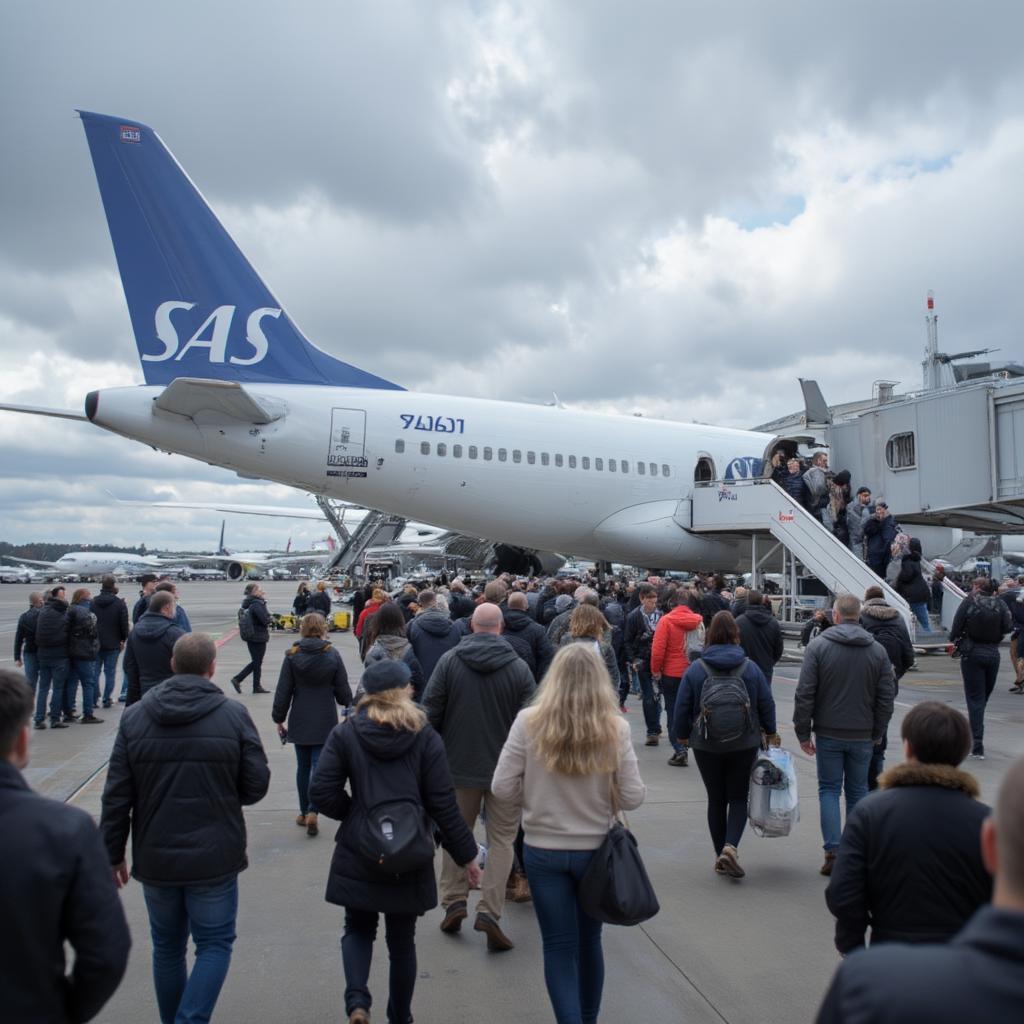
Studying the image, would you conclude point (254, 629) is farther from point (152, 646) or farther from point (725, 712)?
point (725, 712)

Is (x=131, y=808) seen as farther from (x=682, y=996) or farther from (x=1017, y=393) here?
(x=1017, y=393)

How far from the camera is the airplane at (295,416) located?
578 inches

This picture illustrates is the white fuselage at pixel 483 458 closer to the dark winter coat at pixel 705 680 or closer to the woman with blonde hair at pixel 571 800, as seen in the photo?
the dark winter coat at pixel 705 680

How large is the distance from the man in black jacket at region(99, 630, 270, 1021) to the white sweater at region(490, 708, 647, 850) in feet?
3.47

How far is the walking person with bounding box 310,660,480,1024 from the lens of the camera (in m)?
3.38

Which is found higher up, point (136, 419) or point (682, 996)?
point (136, 419)

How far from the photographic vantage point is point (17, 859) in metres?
2.04

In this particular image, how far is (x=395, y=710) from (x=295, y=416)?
12.8 meters

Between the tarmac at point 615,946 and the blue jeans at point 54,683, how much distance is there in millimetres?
3213

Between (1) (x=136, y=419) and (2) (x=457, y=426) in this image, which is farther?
(2) (x=457, y=426)

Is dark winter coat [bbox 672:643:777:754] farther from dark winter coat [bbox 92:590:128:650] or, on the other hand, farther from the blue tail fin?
the blue tail fin

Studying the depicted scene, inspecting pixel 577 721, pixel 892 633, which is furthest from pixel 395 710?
pixel 892 633

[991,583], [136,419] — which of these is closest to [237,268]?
[136,419]

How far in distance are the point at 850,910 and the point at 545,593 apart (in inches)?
354
